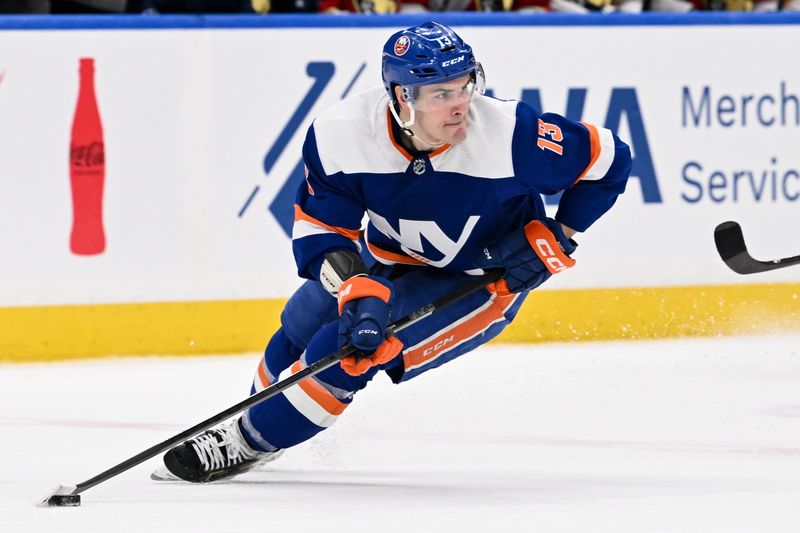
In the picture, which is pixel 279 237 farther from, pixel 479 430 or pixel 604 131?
pixel 604 131

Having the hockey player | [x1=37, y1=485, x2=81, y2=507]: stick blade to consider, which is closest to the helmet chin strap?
the hockey player

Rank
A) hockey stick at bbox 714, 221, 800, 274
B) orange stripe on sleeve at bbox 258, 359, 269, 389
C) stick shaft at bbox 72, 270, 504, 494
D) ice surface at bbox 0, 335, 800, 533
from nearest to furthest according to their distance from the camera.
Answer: ice surface at bbox 0, 335, 800, 533, stick shaft at bbox 72, 270, 504, 494, orange stripe on sleeve at bbox 258, 359, 269, 389, hockey stick at bbox 714, 221, 800, 274

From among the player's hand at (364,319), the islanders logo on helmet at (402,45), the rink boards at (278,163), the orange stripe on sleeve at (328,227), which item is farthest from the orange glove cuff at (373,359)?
the rink boards at (278,163)

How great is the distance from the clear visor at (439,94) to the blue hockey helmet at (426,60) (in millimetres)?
13

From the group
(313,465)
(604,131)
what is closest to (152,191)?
(313,465)

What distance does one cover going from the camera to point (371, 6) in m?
5.83

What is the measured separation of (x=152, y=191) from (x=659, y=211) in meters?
1.92

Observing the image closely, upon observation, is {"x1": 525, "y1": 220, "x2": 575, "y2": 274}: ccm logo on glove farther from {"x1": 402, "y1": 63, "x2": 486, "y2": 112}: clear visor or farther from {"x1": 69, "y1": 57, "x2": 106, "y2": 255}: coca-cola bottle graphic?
{"x1": 69, "y1": 57, "x2": 106, "y2": 255}: coca-cola bottle graphic

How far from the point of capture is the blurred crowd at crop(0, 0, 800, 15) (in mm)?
5562

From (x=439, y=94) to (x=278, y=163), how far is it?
7.42 feet

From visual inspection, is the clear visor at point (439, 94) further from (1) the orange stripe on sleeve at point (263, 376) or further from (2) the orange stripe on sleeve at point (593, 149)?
(1) the orange stripe on sleeve at point (263, 376)

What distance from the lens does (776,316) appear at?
569cm

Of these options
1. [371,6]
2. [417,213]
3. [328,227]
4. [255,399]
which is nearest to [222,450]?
[255,399]

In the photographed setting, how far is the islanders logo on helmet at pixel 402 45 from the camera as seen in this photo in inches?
122
